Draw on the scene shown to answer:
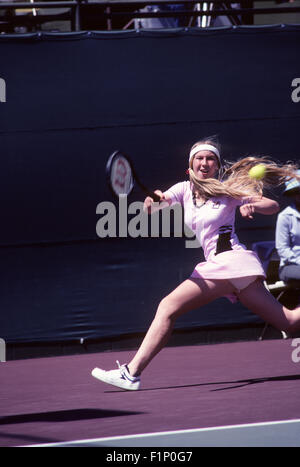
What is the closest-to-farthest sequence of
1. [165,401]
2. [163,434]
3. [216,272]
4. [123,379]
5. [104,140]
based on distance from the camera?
[163,434] < [165,401] < [216,272] < [123,379] < [104,140]

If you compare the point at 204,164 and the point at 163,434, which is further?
the point at 204,164

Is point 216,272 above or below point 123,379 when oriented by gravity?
above

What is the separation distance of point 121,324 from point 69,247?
0.90 metres

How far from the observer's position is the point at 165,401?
6215mm

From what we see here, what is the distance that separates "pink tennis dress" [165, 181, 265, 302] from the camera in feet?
21.4

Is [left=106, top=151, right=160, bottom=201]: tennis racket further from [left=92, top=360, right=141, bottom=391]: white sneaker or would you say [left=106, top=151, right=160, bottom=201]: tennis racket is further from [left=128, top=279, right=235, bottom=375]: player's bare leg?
[left=92, top=360, right=141, bottom=391]: white sneaker

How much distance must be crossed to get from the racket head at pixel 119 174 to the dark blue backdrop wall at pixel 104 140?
249 centimetres

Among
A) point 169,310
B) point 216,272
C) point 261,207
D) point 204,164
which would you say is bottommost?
point 169,310

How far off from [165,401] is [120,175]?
1.57 meters

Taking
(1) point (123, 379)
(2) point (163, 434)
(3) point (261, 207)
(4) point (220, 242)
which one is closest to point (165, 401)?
(1) point (123, 379)

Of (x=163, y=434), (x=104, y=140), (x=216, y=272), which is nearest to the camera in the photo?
(x=163, y=434)

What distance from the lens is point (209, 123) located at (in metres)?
9.52

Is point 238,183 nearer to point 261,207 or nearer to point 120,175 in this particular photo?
point 261,207

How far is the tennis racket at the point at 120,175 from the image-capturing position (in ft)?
21.3
